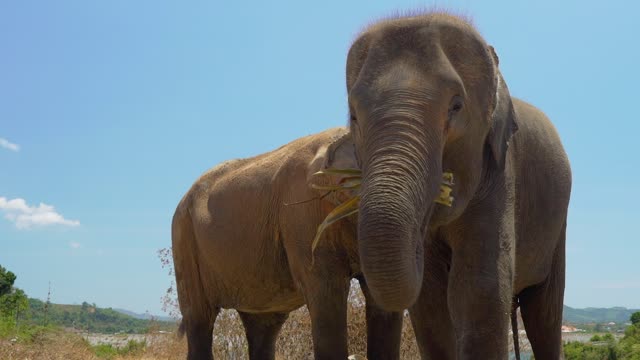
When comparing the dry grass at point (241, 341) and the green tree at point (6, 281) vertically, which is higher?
the green tree at point (6, 281)

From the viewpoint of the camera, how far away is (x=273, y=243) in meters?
7.53

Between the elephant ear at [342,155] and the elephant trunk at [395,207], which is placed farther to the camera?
the elephant ear at [342,155]

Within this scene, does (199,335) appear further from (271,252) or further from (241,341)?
(241,341)

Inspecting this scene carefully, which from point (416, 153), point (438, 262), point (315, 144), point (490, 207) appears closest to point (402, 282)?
point (416, 153)

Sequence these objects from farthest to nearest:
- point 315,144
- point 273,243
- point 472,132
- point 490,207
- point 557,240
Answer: point 273,243 → point 315,144 → point 557,240 → point 490,207 → point 472,132

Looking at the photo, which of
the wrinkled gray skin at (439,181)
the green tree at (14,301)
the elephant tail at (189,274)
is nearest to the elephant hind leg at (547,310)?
the wrinkled gray skin at (439,181)

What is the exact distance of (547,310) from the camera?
246 inches

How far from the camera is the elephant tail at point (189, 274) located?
29.5 feet

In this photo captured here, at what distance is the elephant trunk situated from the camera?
3.75 meters

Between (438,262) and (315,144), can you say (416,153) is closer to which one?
(438,262)

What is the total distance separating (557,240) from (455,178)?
193 centimetres

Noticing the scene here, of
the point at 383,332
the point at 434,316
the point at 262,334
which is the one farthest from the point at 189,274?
the point at 434,316

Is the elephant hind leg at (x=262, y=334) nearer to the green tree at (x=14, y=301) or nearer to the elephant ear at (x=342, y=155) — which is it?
the elephant ear at (x=342, y=155)

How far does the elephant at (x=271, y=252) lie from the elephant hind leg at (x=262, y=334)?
0.04 feet
